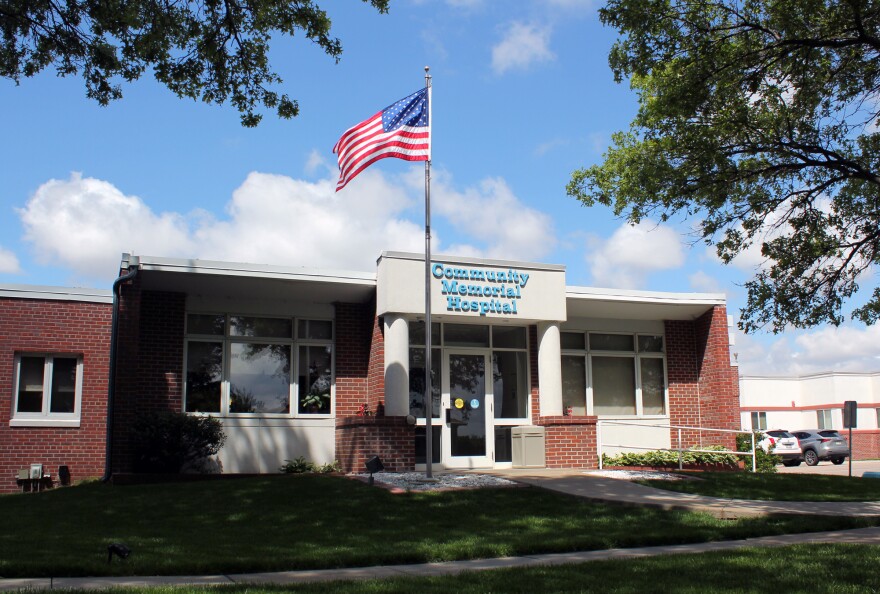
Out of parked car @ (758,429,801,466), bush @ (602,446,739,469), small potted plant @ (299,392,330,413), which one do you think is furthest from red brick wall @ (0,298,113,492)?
parked car @ (758,429,801,466)

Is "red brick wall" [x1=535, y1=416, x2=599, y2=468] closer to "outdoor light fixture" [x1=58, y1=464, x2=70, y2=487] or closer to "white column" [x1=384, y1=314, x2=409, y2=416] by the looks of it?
"white column" [x1=384, y1=314, x2=409, y2=416]

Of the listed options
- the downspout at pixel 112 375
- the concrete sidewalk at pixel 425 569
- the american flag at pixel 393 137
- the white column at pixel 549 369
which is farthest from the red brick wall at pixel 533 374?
the concrete sidewalk at pixel 425 569

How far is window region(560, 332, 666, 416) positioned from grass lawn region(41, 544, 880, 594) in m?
12.0

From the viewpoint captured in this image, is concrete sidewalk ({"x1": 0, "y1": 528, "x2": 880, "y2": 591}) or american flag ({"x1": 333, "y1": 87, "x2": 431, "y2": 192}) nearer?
concrete sidewalk ({"x1": 0, "y1": 528, "x2": 880, "y2": 591})

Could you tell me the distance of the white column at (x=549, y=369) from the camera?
17484 mm

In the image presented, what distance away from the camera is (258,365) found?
17.6 metres

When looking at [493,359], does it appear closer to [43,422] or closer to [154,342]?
[154,342]

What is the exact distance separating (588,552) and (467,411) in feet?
30.4

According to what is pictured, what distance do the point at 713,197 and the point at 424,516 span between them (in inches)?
252

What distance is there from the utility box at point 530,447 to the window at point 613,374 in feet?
8.14

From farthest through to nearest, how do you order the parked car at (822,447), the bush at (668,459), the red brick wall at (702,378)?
1. the parked car at (822,447)
2. the red brick wall at (702,378)
3. the bush at (668,459)

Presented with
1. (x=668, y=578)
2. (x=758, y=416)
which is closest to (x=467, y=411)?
(x=668, y=578)

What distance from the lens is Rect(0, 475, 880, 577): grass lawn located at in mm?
7906

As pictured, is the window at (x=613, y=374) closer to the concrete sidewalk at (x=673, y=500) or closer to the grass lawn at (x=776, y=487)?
the grass lawn at (x=776, y=487)
